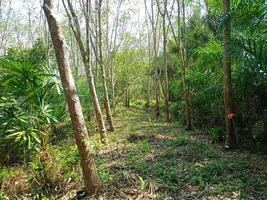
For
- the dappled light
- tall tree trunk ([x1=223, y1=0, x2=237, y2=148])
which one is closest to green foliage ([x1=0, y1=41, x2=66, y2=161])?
the dappled light

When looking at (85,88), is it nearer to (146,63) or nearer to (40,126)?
(40,126)

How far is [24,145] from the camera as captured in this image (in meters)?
5.47

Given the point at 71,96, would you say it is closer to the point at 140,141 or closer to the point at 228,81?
the point at 228,81

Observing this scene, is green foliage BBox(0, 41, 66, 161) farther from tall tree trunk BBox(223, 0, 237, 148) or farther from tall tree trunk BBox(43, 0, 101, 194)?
tall tree trunk BBox(223, 0, 237, 148)

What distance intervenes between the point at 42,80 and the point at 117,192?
2257mm

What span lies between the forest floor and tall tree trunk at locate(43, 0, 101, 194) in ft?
1.11

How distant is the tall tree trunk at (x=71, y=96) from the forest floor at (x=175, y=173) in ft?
1.11

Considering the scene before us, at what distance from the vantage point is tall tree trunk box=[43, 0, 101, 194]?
4703mm

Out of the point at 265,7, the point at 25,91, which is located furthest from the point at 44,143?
the point at 265,7

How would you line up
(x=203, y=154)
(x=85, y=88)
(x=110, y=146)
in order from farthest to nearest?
(x=85, y=88) → (x=110, y=146) → (x=203, y=154)

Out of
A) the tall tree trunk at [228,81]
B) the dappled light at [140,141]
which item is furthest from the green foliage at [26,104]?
the tall tree trunk at [228,81]

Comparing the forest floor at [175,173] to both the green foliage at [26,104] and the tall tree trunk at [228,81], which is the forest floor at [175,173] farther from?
the green foliage at [26,104]

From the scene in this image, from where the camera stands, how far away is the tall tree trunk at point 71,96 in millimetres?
4703

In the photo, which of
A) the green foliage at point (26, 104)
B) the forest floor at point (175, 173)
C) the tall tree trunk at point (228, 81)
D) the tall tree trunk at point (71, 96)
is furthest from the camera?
the tall tree trunk at point (228, 81)
